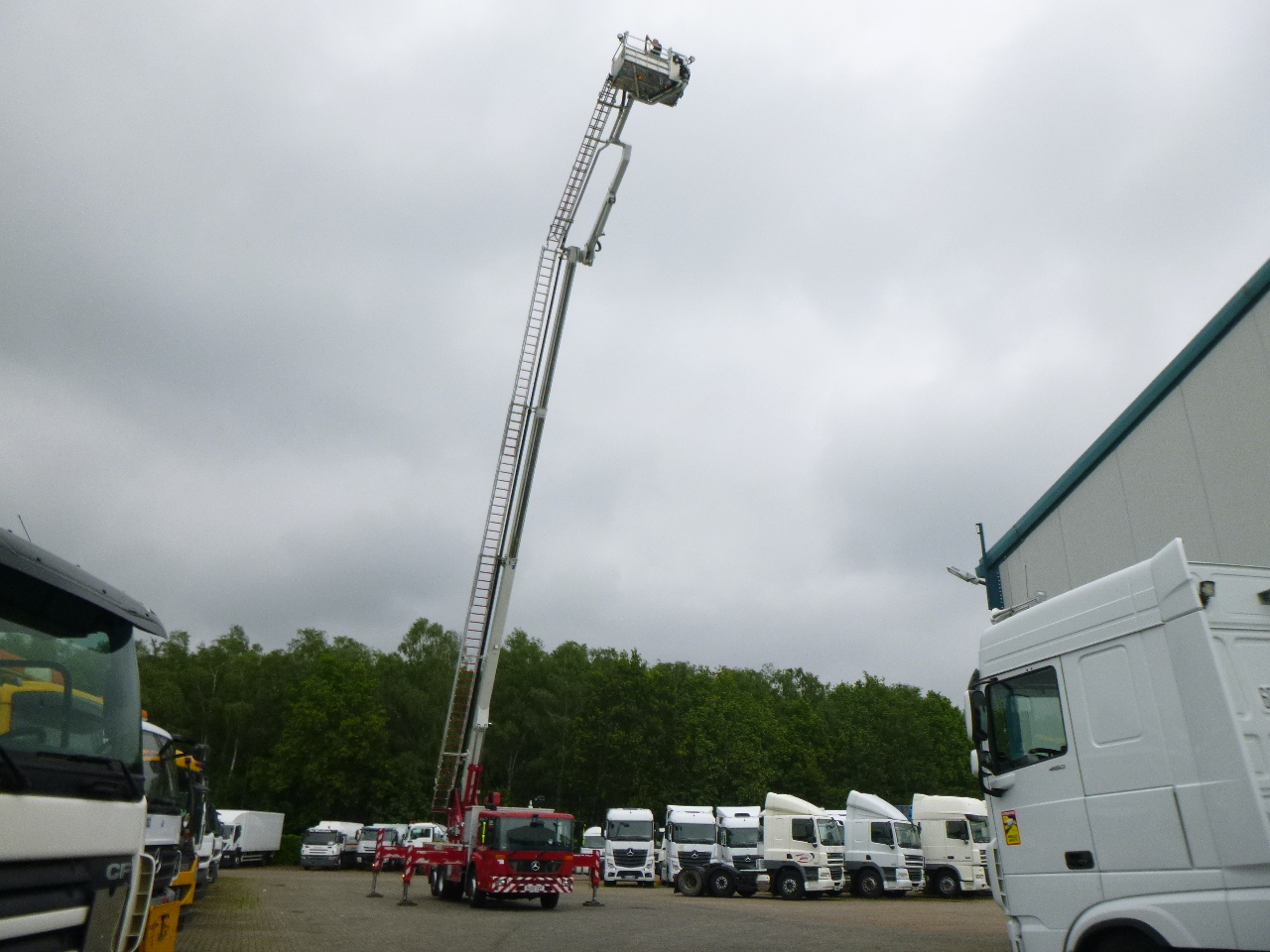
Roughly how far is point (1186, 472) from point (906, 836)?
19.2 meters

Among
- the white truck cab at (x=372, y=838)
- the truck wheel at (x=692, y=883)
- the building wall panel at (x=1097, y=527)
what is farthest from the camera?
the white truck cab at (x=372, y=838)

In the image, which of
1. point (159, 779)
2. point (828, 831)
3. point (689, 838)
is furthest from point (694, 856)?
point (159, 779)

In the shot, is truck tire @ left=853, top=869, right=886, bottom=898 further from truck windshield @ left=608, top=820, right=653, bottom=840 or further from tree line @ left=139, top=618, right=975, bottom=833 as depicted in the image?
tree line @ left=139, top=618, right=975, bottom=833

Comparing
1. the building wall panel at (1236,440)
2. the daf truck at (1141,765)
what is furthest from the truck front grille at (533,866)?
the building wall panel at (1236,440)

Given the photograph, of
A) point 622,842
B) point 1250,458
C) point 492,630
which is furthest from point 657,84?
point 622,842

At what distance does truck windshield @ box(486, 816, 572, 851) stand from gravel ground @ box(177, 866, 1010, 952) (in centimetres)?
132

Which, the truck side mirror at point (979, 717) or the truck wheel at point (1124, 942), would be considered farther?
the truck side mirror at point (979, 717)

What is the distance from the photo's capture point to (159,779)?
8.34 metres

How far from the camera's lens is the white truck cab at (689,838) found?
90.6 feet

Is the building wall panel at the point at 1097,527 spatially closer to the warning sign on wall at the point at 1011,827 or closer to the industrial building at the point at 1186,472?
the industrial building at the point at 1186,472

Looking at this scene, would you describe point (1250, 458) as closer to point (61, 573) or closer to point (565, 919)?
point (61, 573)

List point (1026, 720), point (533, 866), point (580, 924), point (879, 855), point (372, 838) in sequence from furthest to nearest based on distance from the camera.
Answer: point (372, 838) → point (879, 855) → point (533, 866) → point (580, 924) → point (1026, 720)

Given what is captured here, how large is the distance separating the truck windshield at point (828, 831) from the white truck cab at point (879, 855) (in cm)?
31

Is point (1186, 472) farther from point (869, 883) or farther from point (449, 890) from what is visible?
point (869, 883)
